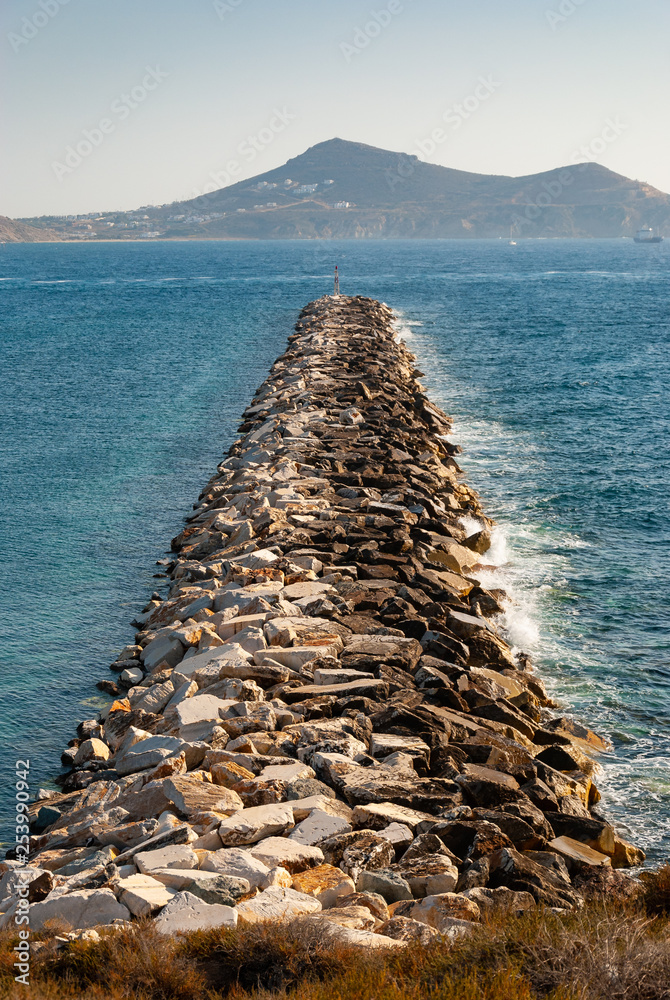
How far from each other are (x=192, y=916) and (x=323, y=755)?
2.08 meters

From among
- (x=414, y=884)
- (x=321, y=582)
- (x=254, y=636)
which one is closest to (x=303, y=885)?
(x=414, y=884)

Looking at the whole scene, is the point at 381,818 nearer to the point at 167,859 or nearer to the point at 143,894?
the point at 167,859

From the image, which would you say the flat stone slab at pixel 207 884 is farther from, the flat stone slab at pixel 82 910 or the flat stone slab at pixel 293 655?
the flat stone slab at pixel 293 655

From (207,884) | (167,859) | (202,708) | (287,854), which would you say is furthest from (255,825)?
(202,708)

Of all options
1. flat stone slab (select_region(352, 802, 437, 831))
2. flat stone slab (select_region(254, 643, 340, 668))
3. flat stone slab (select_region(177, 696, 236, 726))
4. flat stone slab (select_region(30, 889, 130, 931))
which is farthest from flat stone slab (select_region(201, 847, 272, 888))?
flat stone slab (select_region(254, 643, 340, 668))

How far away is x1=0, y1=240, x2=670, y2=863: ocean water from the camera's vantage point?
9773 mm

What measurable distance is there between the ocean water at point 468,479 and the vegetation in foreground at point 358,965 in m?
3.54

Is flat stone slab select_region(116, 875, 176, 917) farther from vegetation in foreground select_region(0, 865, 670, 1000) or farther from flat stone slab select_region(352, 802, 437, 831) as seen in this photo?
flat stone slab select_region(352, 802, 437, 831)

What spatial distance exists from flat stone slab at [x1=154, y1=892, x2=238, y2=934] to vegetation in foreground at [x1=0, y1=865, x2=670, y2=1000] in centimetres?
10

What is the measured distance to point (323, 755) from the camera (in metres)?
6.46

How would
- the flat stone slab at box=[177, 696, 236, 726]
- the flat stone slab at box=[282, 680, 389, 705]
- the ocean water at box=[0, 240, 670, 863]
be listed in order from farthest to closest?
the ocean water at box=[0, 240, 670, 863] → the flat stone slab at box=[282, 680, 389, 705] → the flat stone slab at box=[177, 696, 236, 726]

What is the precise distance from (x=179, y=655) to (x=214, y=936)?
516 centimetres

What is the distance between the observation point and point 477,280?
82125 mm

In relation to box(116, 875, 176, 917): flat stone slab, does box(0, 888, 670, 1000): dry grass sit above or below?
above
